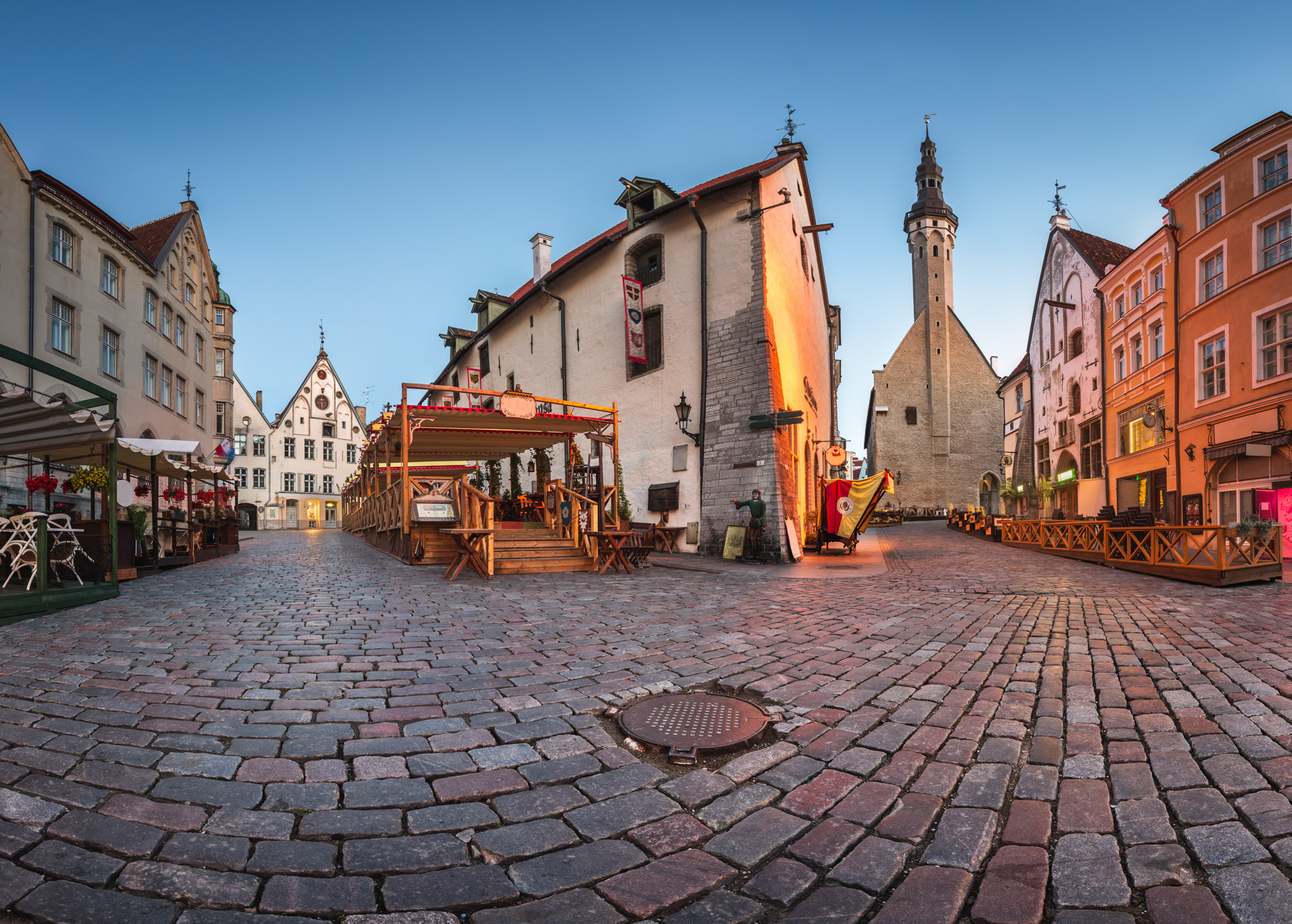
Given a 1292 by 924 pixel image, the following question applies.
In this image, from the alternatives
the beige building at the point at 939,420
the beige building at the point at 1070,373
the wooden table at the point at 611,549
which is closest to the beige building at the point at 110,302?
the wooden table at the point at 611,549

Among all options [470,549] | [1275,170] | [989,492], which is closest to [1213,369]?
[1275,170]

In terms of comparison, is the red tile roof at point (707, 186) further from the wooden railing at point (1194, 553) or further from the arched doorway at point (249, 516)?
the arched doorway at point (249, 516)

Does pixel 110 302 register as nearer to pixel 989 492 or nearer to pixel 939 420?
pixel 939 420

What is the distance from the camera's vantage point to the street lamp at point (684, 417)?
17.0m

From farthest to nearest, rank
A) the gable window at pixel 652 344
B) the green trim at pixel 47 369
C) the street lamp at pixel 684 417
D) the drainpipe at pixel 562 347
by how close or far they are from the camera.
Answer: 1. the drainpipe at pixel 562 347
2. the gable window at pixel 652 344
3. the street lamp at pixel 684 417
4. the green trim at pixel 47 369

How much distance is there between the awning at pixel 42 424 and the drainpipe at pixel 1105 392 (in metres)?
29.0

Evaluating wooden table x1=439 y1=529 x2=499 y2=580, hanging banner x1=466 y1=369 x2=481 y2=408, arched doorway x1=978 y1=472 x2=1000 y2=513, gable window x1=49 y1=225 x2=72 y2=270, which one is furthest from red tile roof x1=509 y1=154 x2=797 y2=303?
arched doorway x1=978 y1=472 x2=1000 y2=513

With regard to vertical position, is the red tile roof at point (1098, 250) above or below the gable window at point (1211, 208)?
above

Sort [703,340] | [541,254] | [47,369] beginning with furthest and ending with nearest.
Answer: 1. [541,254]
2. [703,340]
3. [47,369]

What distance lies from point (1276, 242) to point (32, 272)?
3105 centimetres

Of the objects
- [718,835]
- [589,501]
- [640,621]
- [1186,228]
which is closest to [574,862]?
[718,835]

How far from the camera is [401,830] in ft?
7.89

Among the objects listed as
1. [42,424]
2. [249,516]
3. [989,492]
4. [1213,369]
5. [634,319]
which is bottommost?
[249,516]

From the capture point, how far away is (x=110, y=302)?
21.1 m
